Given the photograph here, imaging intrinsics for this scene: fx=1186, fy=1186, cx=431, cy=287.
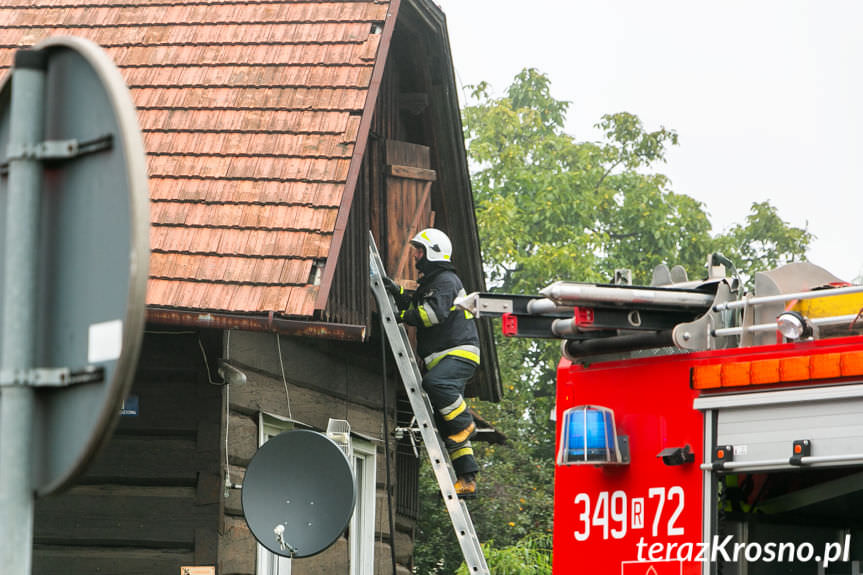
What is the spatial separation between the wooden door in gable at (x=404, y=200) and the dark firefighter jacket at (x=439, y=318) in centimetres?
77

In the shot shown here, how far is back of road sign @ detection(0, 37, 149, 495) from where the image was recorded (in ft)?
6.00

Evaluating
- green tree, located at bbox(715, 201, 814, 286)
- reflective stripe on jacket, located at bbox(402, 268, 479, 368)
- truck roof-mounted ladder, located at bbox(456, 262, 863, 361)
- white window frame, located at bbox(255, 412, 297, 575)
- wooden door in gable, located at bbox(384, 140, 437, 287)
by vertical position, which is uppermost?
green tree, located at bbox(715, 201, 814, 286)

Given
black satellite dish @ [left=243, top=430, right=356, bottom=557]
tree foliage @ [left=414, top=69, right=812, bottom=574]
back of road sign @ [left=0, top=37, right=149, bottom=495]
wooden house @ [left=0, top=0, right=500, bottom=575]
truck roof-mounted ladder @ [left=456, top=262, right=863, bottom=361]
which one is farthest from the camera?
tree foliage @ [left=414, top=69, right=812, bottom=574]

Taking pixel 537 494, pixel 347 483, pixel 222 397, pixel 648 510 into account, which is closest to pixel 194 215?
pixel 222 397

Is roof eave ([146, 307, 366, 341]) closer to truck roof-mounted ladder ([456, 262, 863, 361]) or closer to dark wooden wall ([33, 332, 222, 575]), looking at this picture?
dark wooden wall ([33, 332, 222, 575])

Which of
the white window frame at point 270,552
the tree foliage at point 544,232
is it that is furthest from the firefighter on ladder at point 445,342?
the tree foliage at point 544,232

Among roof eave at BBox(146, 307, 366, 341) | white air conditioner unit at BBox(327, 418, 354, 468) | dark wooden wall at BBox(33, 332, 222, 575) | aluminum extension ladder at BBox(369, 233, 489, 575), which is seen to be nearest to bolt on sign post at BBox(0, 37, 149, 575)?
roof eave at BBox(146, 307, 366, 341)

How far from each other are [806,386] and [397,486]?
7.24 meters

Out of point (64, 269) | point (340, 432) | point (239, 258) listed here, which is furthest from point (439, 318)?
point (64, 269)

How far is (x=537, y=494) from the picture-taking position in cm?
2048

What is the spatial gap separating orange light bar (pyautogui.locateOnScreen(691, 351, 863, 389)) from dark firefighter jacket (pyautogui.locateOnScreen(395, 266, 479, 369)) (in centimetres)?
402

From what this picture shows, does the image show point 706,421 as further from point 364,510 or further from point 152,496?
point 364,510

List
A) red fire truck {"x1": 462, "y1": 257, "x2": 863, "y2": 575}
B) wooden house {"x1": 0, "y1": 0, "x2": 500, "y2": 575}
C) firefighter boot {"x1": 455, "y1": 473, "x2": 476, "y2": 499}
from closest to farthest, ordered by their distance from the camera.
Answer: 1. red fire truck {"x1": 462, "y1": 257, "x2": 863, "y2": 575}
2. wooden house {"x1": 0, "y1": 0, "x2": 500, "y2": 575}
3. firefighter boot {"x1": 455, "y1": 473, "x2": 476, "y2": 499}

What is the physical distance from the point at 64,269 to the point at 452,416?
6.59 m
